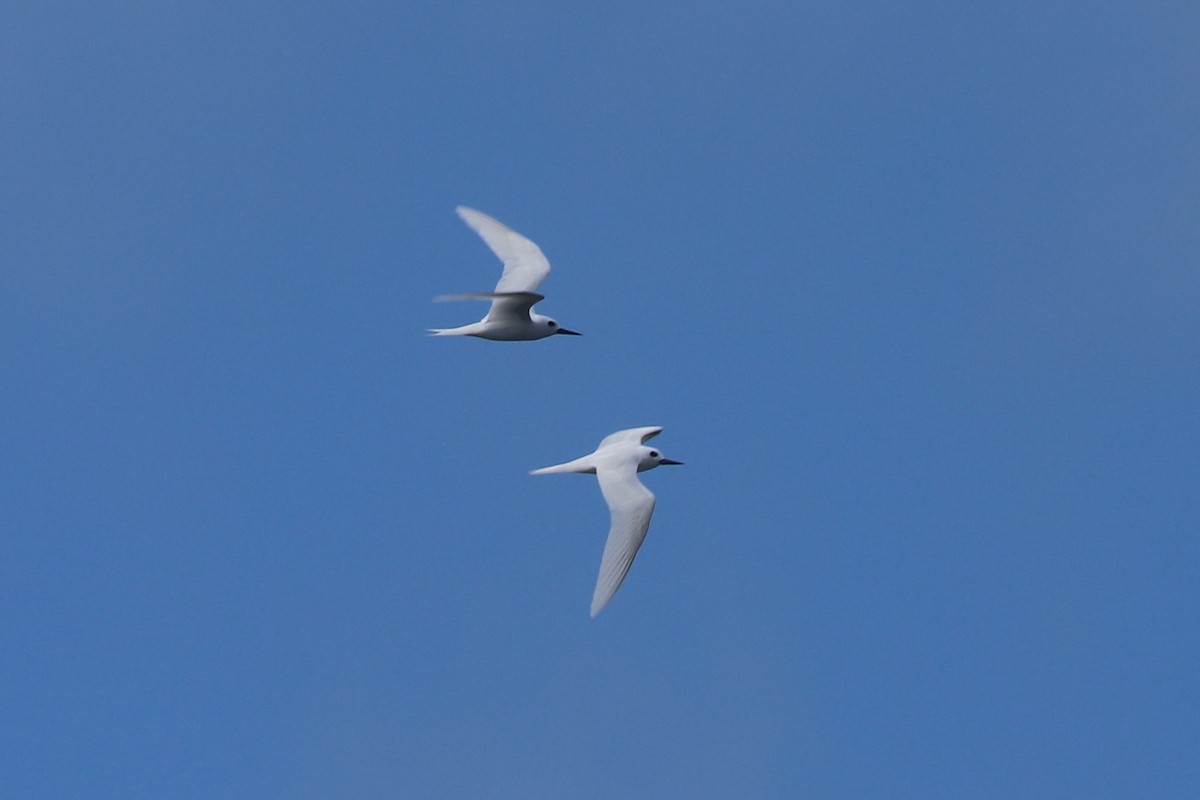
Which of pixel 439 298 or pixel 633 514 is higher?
pixel 439 298

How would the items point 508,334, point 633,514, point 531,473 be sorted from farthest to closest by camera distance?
point 508,334
point 531,473
point 633,514

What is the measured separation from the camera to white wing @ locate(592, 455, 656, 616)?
27.0 meters

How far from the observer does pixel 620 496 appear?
28656mm

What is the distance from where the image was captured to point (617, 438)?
33375 mm

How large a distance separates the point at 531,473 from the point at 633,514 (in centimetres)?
316

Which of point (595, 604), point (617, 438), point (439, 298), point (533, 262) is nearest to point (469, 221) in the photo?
point (533, 262)

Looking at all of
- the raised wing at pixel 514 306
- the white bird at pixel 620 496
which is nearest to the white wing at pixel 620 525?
the white bird at pixel 620 496

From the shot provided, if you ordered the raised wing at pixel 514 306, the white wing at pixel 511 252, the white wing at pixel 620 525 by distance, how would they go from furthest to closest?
the white wing at pixel 511 252 → the raised wing at pixel 514 306 → the white wing at pixel 620 525

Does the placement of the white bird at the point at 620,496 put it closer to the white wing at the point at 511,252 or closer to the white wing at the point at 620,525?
the white wing at the point at 620,525

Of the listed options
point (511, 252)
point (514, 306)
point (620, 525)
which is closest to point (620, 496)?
point (620, 525)

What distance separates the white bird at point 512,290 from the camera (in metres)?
32.2

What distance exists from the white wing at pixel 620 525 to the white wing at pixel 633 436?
3.23 meters

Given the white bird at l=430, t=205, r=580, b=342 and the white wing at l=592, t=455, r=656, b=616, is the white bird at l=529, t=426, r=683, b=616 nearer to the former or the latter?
the white wing at l=592, t=455, r=656, b=616

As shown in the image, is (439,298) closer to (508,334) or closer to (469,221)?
(508,334)
